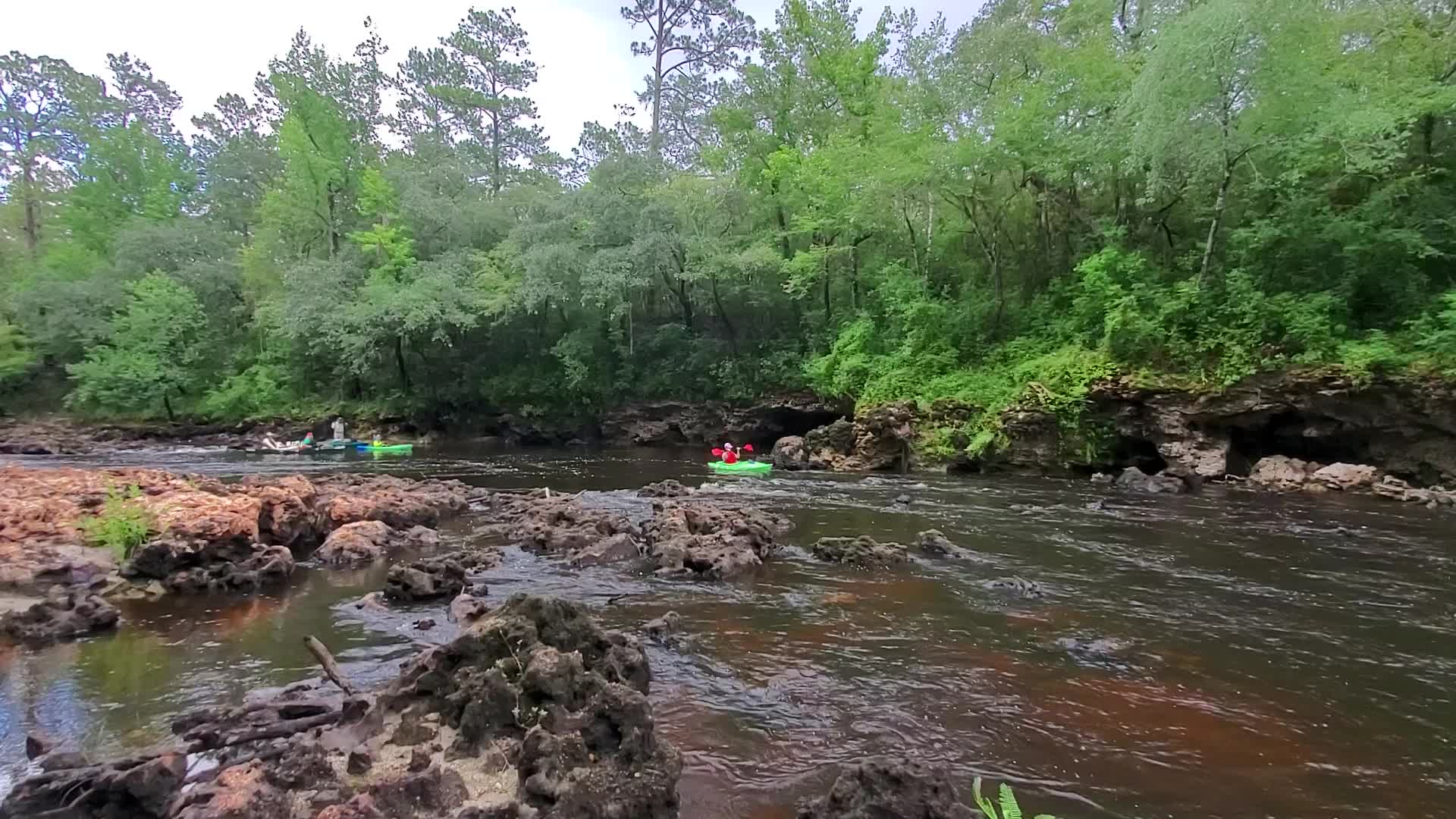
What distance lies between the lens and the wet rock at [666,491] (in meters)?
15.3

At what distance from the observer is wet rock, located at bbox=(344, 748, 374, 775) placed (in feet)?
12.3

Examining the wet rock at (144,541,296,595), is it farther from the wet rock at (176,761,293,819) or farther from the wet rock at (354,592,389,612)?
the wet rock at (176,761,293,819)

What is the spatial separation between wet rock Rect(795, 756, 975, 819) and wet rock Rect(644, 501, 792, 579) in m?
5.34

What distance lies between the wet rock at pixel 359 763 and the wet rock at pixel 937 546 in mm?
7646

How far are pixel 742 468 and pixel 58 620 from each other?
592 inches

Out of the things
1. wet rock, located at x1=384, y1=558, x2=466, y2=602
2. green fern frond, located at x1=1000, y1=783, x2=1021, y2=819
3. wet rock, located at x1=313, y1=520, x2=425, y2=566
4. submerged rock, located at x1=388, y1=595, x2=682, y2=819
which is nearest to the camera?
green fern frond, located at x1=1000, y1=783, x2=1021, y2=819

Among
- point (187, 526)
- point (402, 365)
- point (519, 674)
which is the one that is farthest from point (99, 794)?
point (402, 365)

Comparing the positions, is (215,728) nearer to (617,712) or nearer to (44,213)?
(617,712)

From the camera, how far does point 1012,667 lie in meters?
5.83

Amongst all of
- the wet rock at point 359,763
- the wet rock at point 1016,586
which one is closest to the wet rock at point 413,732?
the wet rock at point 359,763

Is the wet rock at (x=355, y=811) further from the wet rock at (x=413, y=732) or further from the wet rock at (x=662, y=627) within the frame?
the wet rock at (x=662, y=627)

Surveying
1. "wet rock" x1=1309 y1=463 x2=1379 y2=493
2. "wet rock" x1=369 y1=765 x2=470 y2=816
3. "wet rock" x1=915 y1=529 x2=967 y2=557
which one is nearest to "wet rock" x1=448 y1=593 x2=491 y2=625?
"wet rock" x1=369 y1=765 x2=470 y2=816

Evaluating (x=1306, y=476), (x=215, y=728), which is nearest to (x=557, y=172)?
(x=1306, y=476)

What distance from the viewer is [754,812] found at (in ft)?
12.4
